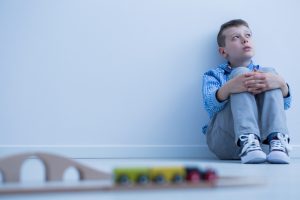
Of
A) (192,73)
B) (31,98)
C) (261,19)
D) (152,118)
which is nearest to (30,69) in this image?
(31,98)

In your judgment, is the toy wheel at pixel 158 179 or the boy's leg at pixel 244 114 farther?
the boy's leg at pixel 244 114

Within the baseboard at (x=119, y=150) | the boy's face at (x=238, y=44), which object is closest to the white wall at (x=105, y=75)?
the baseboard at (x=119, y=150)

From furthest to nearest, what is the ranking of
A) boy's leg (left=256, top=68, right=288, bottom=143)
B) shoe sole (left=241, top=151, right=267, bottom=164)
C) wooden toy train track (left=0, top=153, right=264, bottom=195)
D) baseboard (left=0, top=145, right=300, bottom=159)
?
baseboard (left=0, top=145, right=300, bottom=159)
boy's leg (left=256, top=68, right=288, bottom=143)
shoe sole (left=241, top=151, right=267, bottom=164)
wooden toy train track (left=0, top=153, right=264, bottom=195)

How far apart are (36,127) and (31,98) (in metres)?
0.12

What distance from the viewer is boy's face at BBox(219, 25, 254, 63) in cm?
185

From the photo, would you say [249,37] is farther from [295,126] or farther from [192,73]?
[295,126]

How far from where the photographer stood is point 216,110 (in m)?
1.70

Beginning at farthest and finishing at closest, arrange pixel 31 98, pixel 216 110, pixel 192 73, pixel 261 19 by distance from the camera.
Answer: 1. pixel 261 19
2. pixel 192 73
3. pixel 31 98
4. pixel 216 110

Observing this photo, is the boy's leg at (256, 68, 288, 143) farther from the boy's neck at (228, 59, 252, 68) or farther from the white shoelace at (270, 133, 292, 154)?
the boy's neck at (228, 59, 252, 68)

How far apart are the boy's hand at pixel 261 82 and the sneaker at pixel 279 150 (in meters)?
0.17

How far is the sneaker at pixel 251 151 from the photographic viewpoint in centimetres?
140

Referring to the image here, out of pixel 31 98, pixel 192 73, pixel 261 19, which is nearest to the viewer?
pixel 31 98

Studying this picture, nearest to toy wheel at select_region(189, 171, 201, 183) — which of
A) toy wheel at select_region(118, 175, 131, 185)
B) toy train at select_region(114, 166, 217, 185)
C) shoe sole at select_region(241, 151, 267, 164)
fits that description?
toy train at select_region(114, 166, 217, 185)

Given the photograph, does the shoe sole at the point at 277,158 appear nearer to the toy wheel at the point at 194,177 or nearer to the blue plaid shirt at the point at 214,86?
the blue plaid shirt at the point at 214,86
